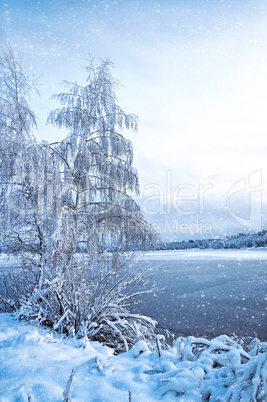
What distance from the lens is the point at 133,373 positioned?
2102mm

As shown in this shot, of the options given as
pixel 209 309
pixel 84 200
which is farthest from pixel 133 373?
pixel 209 309

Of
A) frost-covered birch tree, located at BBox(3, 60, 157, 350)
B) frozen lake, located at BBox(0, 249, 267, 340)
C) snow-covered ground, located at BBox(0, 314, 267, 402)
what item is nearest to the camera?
snow-covered ground, located at BBox(0, 314, 267, 402)

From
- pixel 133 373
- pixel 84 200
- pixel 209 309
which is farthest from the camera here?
pixel 209 309

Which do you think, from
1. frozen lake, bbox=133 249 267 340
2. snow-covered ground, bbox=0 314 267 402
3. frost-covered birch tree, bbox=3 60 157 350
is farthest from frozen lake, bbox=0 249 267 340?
snow-covered ground, bbox=0 314 267 402

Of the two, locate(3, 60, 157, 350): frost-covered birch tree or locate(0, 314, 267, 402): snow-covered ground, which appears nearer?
locate(0, 314, 267, 402): snow-covered ground

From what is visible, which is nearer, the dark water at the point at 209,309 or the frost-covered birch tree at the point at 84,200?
the frost-covered birch tree at the point at 84,200

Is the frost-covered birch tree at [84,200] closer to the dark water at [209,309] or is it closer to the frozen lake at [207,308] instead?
the frozen lake at [207,308]

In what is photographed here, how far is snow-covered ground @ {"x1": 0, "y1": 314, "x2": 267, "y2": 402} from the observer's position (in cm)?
166

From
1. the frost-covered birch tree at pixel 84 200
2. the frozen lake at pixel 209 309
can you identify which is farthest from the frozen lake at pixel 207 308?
the frost-covered birch tree at pixel 84 200

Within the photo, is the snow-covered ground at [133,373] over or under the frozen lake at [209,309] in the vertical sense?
over

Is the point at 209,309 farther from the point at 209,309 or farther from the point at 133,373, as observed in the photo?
the point at 133,373

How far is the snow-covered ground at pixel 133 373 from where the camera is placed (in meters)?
1.66

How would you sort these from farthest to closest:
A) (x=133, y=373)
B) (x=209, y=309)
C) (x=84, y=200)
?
(x=209, y=309) < (x=84, y=200) < (x=133, y=373)

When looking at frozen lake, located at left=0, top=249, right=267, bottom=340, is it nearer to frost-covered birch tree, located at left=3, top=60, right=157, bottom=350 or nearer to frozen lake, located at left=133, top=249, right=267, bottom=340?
frozen lake, located at left=133, top=249, right=267, bottom=340
